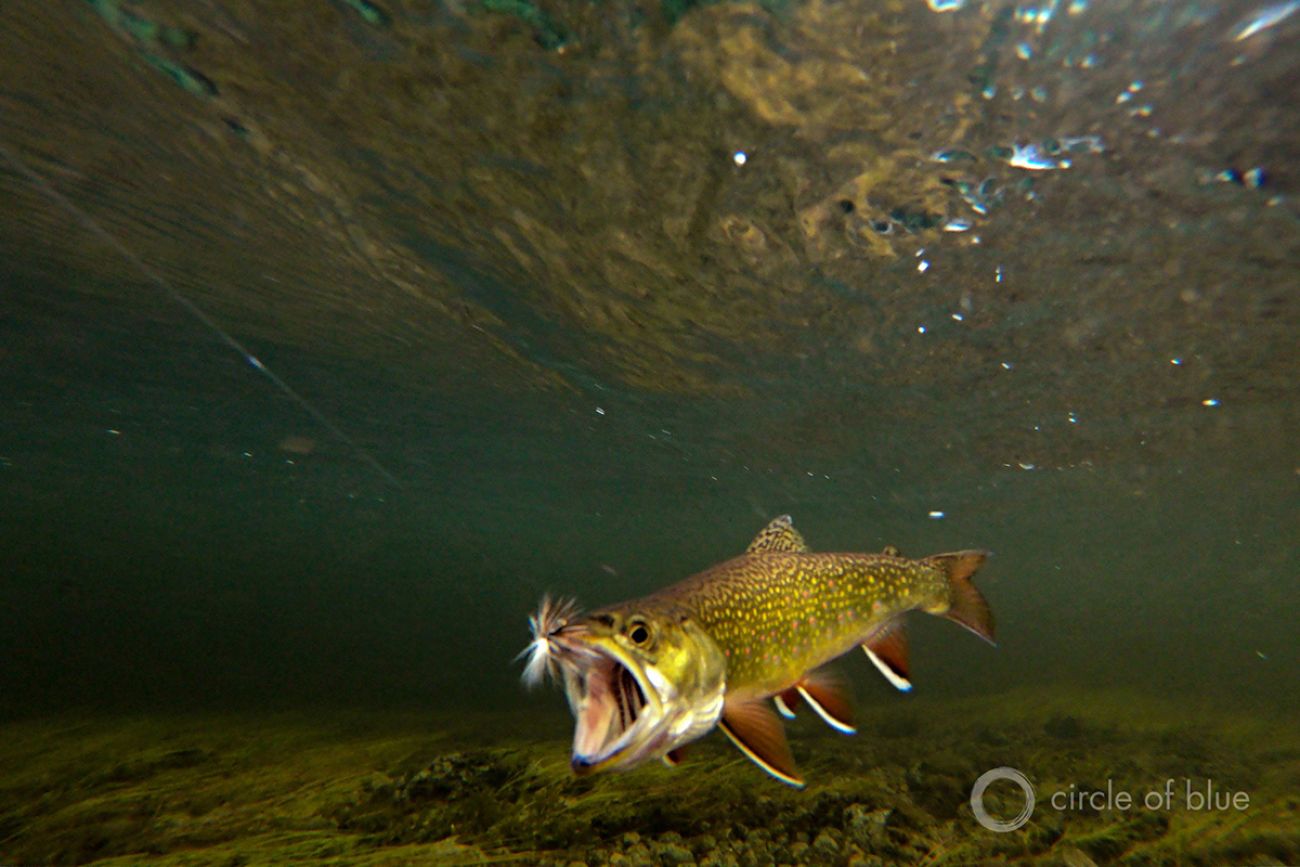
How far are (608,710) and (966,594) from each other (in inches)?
126

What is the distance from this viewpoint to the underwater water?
6129 millimetres

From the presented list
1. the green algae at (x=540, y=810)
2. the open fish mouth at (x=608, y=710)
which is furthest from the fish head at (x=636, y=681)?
the green algae at (x=540, y=810)

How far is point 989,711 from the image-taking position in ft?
71.5

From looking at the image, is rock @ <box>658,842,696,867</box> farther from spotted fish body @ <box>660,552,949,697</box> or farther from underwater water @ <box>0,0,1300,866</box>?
spotted fish body @ <box>660,552,949,697</box>

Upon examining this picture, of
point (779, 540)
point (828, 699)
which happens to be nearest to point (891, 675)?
point (828, 699)

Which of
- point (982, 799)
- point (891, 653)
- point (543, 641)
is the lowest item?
point (982, 799)

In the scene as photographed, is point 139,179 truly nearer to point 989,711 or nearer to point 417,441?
point 417,441

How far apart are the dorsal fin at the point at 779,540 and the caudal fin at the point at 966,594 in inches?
40.0

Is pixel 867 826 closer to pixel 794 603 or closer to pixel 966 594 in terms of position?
pixel 966 594

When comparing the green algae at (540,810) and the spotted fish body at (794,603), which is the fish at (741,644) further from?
the green algae at (540,810)

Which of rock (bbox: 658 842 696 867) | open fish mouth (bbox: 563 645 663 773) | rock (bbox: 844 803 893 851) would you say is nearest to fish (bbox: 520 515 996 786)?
open fish mouth (bbox: 563 645 663 773)

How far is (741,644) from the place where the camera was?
3492 millimetres

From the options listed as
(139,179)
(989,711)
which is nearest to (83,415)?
(139,179)

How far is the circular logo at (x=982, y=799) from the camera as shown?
22.5ft
